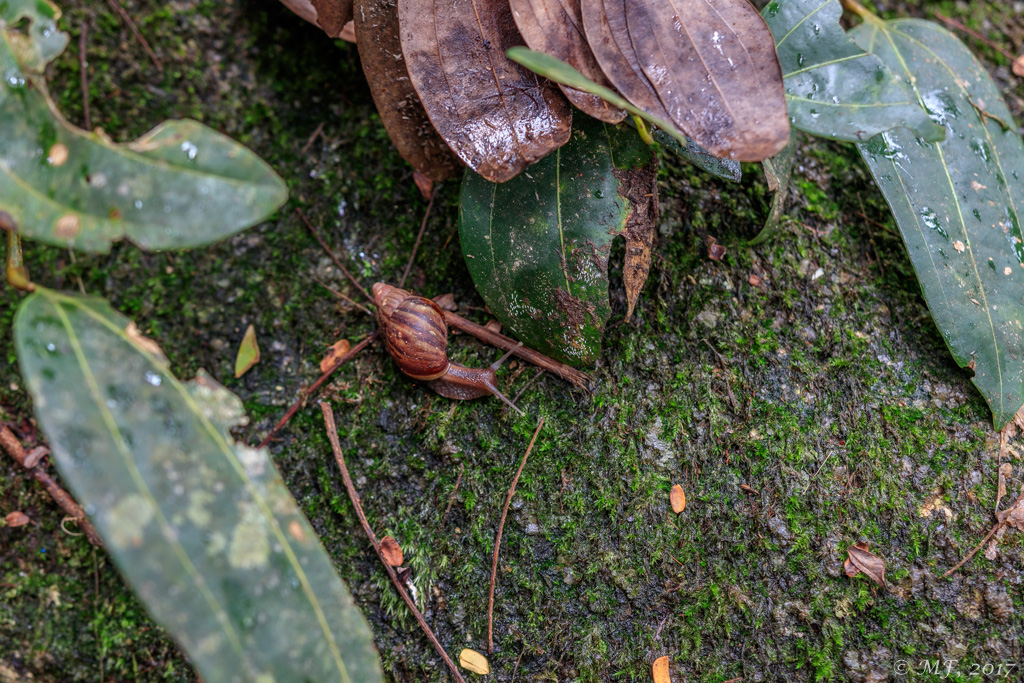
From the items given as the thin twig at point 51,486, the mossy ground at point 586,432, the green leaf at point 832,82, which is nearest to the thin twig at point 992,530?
the mossy ground at point 586,432

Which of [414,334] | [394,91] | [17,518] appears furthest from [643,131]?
[17,518]

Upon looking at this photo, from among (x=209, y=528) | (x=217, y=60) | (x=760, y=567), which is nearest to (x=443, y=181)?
(x=217, y=60)

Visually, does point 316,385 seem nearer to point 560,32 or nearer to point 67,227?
point 67,227

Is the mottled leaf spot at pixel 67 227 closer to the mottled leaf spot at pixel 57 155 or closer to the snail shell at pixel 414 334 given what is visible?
the mottled leaf spot at pixel 57 155

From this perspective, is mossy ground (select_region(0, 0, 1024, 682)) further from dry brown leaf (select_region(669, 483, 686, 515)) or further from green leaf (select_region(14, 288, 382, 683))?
green leaf (select_region(14, 288, 382, 683))

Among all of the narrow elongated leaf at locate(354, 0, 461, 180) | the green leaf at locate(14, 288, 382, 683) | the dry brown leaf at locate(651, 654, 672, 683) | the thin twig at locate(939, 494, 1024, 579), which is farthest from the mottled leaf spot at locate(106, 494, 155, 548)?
the thin twig at locate(939, 494, 1024, 579)
